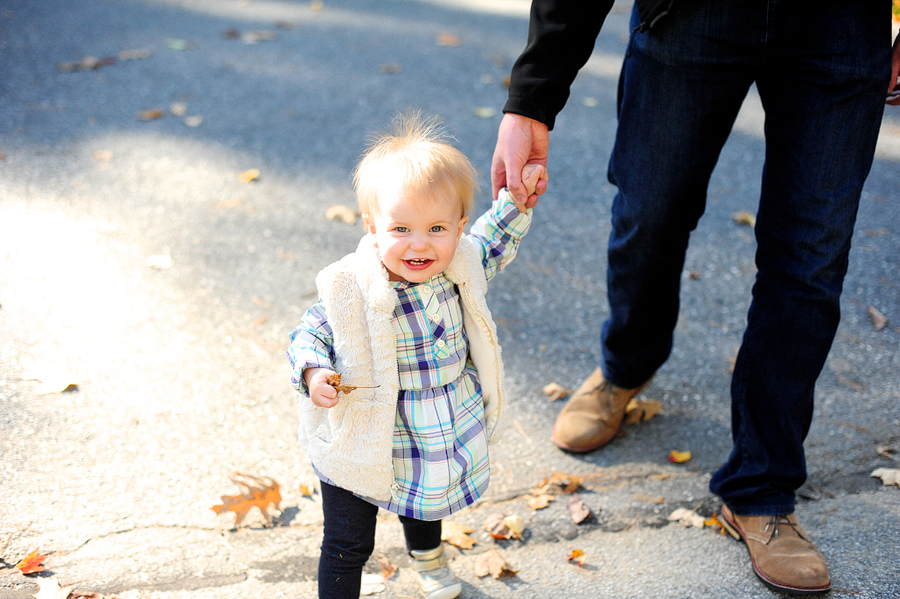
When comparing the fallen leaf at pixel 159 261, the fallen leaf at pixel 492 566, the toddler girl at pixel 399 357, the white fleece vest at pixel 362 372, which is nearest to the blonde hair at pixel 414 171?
the toddler girl at pixel 399 357

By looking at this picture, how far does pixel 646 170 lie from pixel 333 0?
211 inches

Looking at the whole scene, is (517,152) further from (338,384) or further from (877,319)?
(877,319)

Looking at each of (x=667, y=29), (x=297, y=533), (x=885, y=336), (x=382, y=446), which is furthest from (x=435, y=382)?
(x=885, y=336)

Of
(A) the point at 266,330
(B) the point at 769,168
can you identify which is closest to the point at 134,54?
(A) the point at 266,330

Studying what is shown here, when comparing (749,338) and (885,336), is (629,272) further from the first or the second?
(885,336)

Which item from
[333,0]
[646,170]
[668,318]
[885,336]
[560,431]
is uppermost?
[333,0]

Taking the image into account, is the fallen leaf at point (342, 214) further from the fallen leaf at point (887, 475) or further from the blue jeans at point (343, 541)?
the fallen leaf at point (887, 475)

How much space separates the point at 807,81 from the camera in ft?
6.23

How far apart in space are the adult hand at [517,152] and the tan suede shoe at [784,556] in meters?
1.21

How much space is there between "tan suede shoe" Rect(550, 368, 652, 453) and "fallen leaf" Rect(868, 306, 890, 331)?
1.38 m

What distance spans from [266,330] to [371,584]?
1258mm

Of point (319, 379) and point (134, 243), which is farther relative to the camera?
point (134, 243)

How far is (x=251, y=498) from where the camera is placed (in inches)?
87.7

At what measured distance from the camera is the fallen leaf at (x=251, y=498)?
7.21 ft
